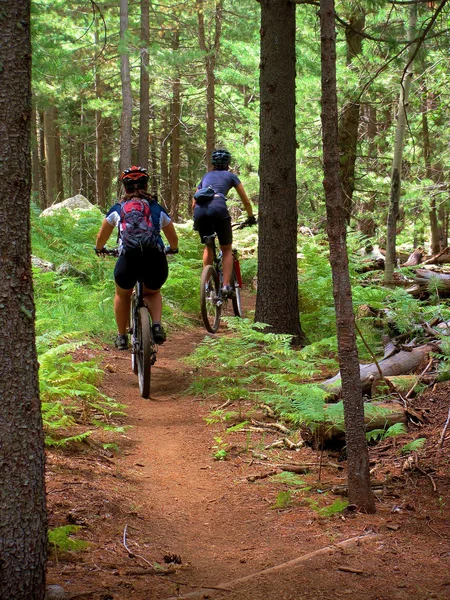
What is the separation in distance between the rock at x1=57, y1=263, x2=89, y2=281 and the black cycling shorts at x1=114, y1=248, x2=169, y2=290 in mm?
4655

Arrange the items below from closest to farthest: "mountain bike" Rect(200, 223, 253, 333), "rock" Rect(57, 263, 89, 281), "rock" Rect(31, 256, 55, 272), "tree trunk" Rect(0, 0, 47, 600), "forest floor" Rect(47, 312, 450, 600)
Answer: "tree trunk" Rect(0, 0, 47, 600) < "forest floor" Rect(47, 312, 450, 600) < "mountain bike" Rect(200, 223, 253, 333) < "rock" Rect(31, 256, 55, 272) < "rock" Rect(57, 263, 89, 281)

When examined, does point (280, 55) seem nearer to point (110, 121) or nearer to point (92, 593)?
point (92, 593)

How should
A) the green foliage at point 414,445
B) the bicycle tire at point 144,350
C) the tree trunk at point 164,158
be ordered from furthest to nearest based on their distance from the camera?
the tree trunk at point 164,158 → the bicycle tire at point 144,350 → the green foliage at point 414,445

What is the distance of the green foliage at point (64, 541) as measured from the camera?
2990mm

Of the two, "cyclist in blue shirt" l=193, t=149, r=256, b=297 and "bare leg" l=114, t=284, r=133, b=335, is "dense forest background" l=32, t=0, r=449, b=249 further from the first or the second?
"bare leg" l=114, t=284, r=133, b=335

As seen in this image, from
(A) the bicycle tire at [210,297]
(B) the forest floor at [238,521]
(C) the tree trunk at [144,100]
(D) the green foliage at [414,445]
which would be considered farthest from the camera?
(C) the tree trunk at [144,100]

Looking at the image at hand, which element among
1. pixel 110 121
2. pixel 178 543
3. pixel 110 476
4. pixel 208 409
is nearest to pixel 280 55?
pixel 208 409

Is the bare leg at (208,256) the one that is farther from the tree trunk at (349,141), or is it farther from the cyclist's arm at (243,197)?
the tree trunk at (349,141)

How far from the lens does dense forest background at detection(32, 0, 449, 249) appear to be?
1174cm

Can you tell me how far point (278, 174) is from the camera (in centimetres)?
742

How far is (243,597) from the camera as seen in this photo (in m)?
2.74

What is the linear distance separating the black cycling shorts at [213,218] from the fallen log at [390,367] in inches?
131

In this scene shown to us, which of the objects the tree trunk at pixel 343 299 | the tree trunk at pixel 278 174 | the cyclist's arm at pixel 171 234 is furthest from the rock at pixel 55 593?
the tree trunk at pixel 278 174

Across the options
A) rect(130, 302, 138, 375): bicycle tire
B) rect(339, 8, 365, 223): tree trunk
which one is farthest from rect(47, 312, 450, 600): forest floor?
rect(339, 8, 365, 223): tree trunk
